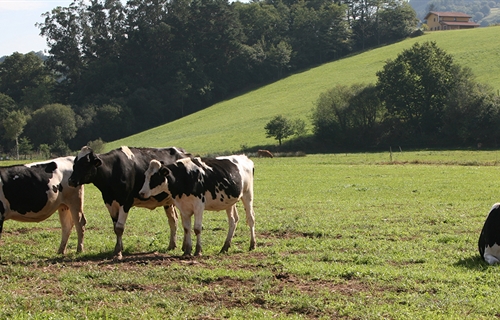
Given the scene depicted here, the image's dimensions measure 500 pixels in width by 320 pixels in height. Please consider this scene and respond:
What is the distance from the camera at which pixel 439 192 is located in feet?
90.9

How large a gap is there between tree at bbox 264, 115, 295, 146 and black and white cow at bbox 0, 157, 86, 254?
64300mm

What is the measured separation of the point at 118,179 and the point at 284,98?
305 ft

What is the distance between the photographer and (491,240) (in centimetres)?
1216

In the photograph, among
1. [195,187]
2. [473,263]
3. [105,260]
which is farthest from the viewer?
[195,187]

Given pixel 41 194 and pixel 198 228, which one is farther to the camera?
pixel 41 194

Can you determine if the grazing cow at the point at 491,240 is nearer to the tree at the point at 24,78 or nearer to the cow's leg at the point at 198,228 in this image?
the cow's leg at the point at 198,228

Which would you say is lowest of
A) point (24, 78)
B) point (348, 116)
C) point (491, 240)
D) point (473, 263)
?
point (473, 263)

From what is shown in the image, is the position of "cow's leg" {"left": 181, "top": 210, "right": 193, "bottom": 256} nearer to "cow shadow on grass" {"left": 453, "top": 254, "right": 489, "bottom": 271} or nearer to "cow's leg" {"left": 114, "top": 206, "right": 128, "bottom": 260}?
"cow's leg" {"left": 114, "top": 206, "right": 128, "bottom": 260}

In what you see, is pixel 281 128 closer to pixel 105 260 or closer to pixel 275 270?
pixel 105 260

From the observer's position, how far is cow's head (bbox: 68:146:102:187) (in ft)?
46.5

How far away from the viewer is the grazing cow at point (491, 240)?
1208cm

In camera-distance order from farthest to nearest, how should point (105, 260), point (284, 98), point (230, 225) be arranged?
point (284, 98) → point (230, 225) → point (105, 260)

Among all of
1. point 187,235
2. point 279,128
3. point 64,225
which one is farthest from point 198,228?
point 279,128

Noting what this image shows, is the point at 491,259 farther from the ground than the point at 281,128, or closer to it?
closer to it
